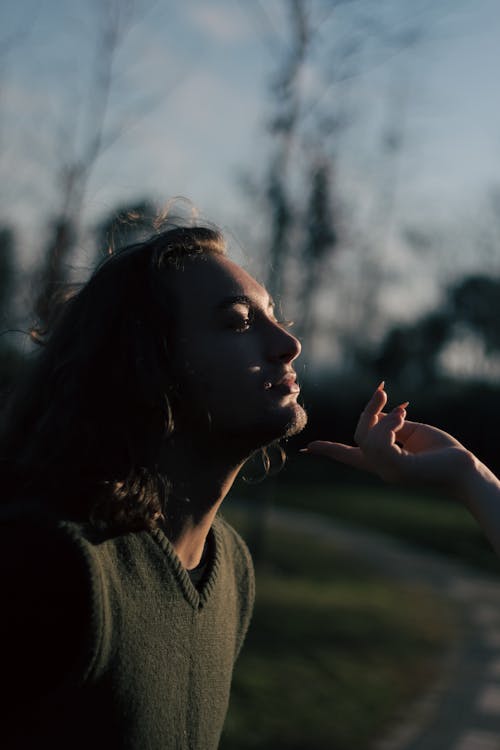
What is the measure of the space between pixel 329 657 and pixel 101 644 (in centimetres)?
612

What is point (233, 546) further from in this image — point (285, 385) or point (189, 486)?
point (285, 385)

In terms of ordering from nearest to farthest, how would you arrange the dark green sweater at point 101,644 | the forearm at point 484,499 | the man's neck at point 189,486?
the dark green sweater at point 101,644 → the forearm at point 484,499 → the man's neck at point 189,486

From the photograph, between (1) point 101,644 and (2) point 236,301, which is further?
(2) point 236,301

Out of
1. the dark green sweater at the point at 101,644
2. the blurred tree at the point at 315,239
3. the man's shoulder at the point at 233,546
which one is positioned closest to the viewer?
the dark green sweater at the point at 101,644

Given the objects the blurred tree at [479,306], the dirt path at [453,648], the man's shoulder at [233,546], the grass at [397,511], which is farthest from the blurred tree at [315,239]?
the blurred tree at [479,306]

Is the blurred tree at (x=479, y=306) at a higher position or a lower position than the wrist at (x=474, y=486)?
higher

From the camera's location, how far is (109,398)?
6.11 ft

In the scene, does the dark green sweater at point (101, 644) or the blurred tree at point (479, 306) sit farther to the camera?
the blurred tree at point (479, 306)

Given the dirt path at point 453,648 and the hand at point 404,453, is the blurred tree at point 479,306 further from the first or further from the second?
the hand at point 404,453

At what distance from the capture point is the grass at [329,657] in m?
5.75

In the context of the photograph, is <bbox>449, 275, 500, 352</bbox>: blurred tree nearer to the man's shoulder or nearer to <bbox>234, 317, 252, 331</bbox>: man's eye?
the man's shoulder

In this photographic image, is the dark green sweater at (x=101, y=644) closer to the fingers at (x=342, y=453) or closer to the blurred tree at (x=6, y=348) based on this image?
the fingers at (x=342, y=453)

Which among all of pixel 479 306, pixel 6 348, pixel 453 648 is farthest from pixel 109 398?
pixel 479 306

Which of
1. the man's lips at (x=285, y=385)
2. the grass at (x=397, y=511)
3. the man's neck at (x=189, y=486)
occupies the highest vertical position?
the man's lips at (x=285, y=385)
